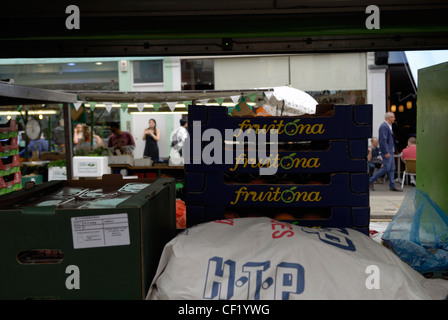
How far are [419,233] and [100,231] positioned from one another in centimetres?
193

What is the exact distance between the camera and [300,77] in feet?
48.7

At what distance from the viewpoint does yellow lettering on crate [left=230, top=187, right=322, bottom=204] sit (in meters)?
2.00

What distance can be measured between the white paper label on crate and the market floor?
575cm

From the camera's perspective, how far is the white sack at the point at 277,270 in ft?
4.44

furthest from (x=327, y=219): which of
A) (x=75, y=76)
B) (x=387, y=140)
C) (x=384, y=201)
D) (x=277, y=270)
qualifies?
(x=75, y=76)

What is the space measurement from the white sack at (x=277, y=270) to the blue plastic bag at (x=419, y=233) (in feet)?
2.48

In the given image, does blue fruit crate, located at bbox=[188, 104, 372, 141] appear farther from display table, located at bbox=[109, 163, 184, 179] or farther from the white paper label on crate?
display table, located at bbox=[109, 163, 184, 179]

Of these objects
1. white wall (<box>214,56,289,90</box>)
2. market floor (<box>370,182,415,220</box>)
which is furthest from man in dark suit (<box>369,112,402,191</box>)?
white wall (<box>214,56,289,90</box>)

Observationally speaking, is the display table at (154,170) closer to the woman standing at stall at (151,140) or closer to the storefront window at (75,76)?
the woman standing at stall at (151,140)

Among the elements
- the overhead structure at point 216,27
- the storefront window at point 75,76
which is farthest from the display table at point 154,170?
the storefront window at point 75,76

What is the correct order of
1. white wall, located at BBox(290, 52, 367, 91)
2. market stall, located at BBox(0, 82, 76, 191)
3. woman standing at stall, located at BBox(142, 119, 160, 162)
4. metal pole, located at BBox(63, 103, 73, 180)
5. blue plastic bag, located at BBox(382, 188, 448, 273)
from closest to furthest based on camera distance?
market stall, located at BBox(0, 82, 76, 191)
blue plastic bag, located at BBox(382, 188, 448, 273)
metal pole, located at BBox(63, 103, 73, 180)
woman standing at stall, located at BBox(142, 119, 160, 162)
white wall, located at BBox(290, 52, 367, 91)

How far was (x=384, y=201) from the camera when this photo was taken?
30.2ft

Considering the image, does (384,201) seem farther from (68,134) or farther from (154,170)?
(68,134)
